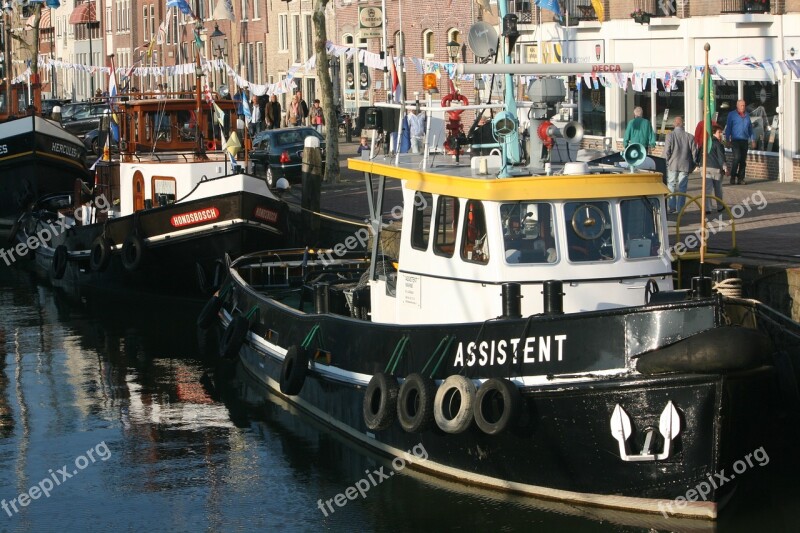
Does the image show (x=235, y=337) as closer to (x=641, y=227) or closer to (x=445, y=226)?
(x=445, y=226)

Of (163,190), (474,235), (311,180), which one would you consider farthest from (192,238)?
(474,235)

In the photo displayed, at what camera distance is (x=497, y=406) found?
36.8ft

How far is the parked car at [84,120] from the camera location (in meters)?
48.6

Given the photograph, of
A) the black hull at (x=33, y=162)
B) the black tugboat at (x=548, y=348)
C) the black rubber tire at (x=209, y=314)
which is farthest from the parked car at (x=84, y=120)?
the black tugboat at (x=548, y=348)

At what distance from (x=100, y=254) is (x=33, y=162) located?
7.19 metres

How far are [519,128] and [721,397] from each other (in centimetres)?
380

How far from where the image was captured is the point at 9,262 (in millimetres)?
27938

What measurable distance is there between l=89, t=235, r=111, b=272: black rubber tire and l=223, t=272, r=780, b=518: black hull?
11.2 m

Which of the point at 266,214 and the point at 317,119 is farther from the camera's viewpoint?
the point at 317,119

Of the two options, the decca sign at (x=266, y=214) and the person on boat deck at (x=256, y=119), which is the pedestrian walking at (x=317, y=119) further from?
the decca sign at (x=266, y=214)

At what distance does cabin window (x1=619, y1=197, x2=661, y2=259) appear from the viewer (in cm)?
1200

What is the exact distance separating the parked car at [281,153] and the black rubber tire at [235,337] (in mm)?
15385

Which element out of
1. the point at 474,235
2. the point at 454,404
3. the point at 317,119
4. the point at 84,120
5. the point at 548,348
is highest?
the point at 84,120

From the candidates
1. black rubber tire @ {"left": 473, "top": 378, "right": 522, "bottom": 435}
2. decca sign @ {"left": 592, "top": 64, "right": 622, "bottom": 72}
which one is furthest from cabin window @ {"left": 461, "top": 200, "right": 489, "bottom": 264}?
decca sign @ {"left": 592, "top": 64, "right": 622, "bottom": 72}
